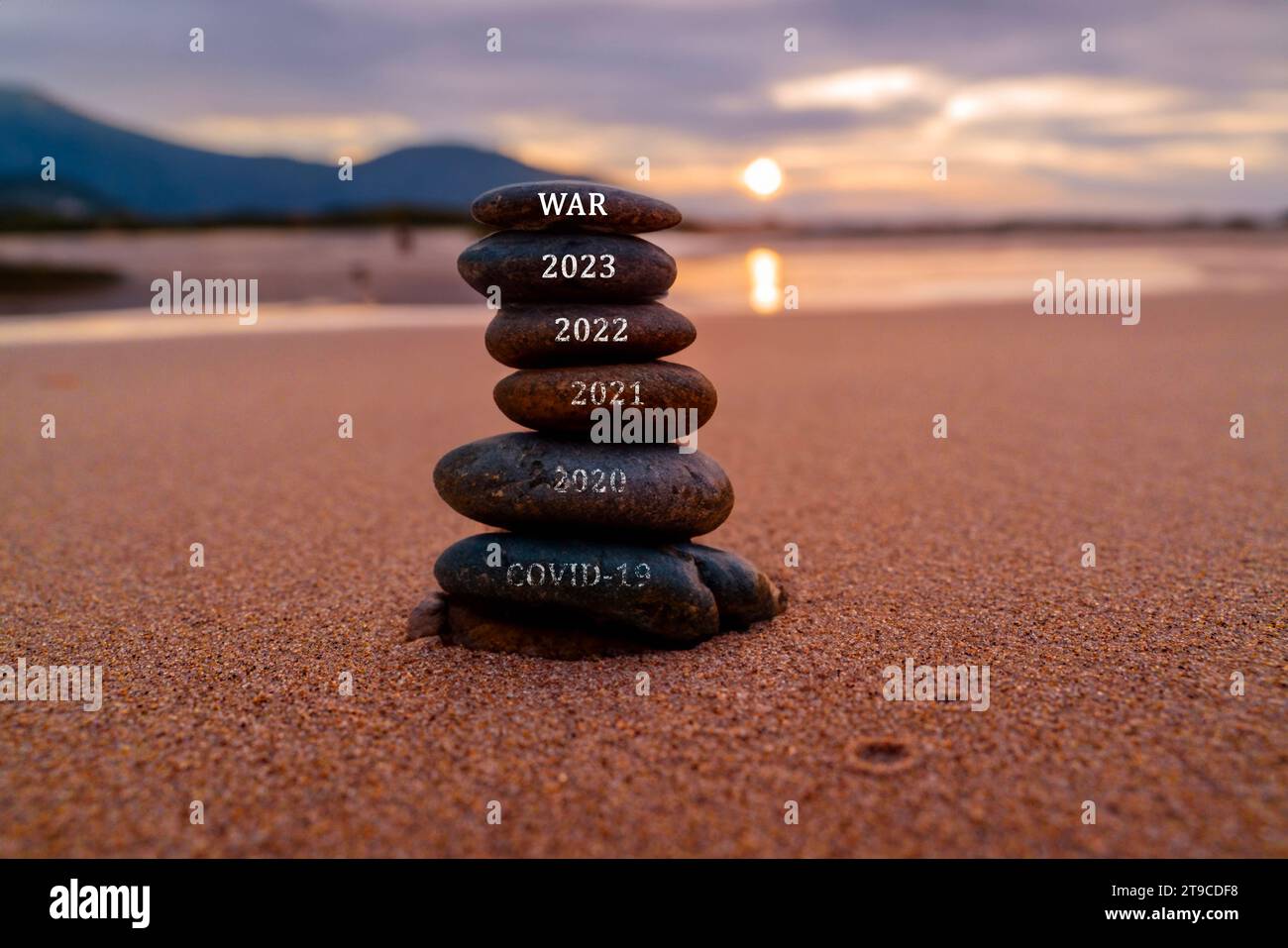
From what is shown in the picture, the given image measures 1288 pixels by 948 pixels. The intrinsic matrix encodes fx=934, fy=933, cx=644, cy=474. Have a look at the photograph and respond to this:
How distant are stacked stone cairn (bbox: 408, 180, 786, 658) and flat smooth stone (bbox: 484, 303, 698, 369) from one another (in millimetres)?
11

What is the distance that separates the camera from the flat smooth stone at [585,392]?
5613 mm

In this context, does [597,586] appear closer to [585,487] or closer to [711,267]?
[585,487]

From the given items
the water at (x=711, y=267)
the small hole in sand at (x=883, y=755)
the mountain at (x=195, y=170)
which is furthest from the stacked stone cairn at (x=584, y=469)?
the mountain at (x=195, y=170)

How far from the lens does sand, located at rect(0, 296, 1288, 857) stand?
380cm

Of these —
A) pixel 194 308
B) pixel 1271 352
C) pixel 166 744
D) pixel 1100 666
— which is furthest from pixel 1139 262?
pixel 166 744

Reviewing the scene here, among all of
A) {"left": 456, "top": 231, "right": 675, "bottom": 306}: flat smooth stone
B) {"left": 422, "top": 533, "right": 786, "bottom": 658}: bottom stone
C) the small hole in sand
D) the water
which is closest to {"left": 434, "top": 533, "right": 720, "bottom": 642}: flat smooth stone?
{"left": 422, "top": 533, "right": 786, "bottom": 658}: bottom stone

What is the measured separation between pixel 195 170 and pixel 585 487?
186198 millimetres

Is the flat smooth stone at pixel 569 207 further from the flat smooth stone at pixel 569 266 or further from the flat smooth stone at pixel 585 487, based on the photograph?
the flat smooth stone at pixel 585 487

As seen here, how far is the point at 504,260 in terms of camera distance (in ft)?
18.3

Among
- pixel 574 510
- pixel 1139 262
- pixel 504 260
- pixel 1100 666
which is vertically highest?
pixel 1139 262

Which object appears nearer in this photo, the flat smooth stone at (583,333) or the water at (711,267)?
the flat smooth stone at (583,333)
